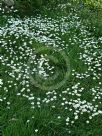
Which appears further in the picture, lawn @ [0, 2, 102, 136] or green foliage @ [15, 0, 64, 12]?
green foliage @ [15, 0, 64, 12]

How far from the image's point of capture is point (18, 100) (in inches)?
361

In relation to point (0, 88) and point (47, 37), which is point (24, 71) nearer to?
point (0, 88)

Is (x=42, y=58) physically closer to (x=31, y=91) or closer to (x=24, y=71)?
(x=24, y=71)

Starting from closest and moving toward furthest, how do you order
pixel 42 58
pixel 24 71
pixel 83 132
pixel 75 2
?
pixel 83 132 → pixel 24 71 → pixel 42 58 → pixel 75 2

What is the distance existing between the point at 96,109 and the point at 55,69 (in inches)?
93.5

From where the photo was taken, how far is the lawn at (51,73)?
332 inches

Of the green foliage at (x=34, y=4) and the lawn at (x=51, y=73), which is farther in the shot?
the green foliage at (x=34, y=4)

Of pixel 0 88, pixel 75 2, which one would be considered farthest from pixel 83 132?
pixel 75 2

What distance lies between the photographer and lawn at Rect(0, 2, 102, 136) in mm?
8438

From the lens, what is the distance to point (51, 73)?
34.8ft

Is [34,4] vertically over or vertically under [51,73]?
under

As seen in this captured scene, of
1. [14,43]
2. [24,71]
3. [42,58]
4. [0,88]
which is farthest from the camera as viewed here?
[14,43]

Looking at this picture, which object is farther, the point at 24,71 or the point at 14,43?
the point at 14,43

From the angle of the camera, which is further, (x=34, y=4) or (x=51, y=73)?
(x=34, y=4)
